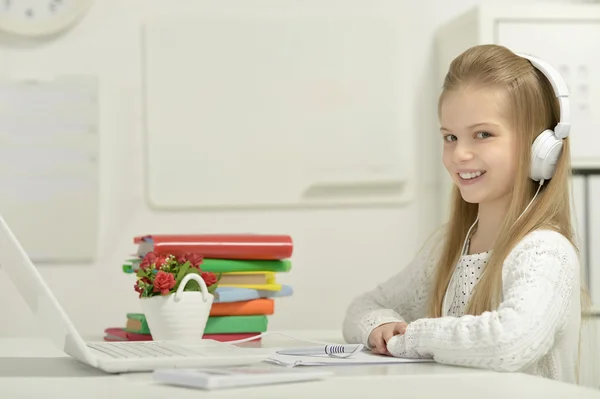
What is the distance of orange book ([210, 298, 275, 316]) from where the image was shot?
5.75ft

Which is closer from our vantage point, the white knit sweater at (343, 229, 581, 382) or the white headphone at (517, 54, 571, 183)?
the white knit sweater at (343, 229, 581, 382)

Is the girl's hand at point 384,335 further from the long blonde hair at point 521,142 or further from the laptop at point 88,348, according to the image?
the laptop at point 88,348

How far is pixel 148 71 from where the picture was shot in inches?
108

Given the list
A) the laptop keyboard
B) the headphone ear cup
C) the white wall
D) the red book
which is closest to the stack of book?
the red book

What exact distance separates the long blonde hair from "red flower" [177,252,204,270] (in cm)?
44

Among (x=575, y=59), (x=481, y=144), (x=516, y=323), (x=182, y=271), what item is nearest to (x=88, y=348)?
(x=182, y=271)

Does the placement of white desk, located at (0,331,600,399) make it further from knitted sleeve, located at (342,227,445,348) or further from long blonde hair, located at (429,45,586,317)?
knitted sleeve, located at (342,227,445,348)

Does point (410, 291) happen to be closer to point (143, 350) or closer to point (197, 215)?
point (143, 350)

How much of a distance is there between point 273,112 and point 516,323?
165 cm

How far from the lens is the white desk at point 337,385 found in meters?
0.95

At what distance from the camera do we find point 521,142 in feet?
4.95

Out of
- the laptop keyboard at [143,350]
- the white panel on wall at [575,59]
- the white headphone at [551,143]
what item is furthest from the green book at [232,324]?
the white panel on wall at [575,59]

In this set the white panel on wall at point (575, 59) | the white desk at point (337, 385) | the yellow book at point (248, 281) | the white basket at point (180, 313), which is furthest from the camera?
the white panel on wall at point (575, 59)

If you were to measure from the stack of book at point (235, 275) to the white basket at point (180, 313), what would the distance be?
0.43 ft
